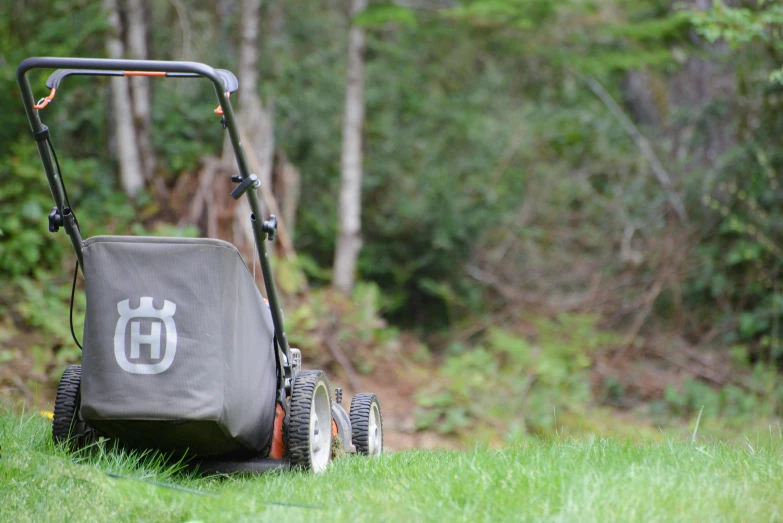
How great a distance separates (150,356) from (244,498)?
28.2 inches

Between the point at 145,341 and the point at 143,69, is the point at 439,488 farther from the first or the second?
the point at 143,69

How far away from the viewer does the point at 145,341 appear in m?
3.54

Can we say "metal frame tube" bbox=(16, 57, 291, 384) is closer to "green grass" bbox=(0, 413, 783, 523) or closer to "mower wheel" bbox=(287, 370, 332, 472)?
"mower wheel" bbox=(287, 370, 332, 472)

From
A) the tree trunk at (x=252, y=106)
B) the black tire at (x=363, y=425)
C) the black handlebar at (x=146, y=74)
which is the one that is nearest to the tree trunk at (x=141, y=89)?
the tree trunk at (x=252, y=106)

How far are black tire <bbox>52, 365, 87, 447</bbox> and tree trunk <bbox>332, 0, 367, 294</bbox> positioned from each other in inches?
295

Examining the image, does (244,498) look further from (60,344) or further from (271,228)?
(60,344)

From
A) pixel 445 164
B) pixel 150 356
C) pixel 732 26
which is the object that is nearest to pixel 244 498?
pixel 150 356

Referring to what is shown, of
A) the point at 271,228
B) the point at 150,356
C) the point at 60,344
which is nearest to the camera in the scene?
the point at 150,356

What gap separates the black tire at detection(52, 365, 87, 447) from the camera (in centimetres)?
398

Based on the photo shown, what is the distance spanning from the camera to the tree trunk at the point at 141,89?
384 inches

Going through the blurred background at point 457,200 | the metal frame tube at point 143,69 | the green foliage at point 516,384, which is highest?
the metal frame tube at point 143,69

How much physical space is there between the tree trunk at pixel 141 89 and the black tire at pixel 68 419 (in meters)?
6.34

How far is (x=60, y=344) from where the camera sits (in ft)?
25.9

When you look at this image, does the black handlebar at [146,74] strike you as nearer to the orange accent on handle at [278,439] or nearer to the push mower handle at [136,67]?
the push mower handle at [136,67]
